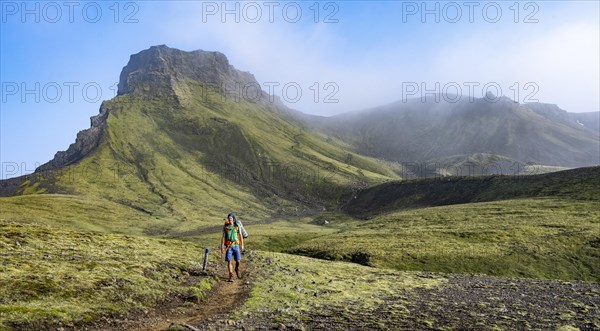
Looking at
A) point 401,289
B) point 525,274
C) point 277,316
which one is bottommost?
point 525,274

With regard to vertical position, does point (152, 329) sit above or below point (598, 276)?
above

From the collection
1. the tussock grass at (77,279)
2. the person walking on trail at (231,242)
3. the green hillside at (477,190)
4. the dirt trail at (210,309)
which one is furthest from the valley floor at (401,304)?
the green hillside at (477,190)

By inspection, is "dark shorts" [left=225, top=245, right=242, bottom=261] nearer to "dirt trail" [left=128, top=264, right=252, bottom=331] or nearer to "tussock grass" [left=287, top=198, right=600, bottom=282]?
"dirt trail" [left=128, top=264, right=252, bottom=331]

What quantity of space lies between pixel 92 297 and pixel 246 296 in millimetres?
8356

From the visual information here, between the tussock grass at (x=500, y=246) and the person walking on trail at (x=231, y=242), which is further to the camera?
the tussock grass at (x=500, y=246)

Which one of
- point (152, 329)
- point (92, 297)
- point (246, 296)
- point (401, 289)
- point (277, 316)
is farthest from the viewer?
point (401, 289)

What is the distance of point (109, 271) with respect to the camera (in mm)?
25703

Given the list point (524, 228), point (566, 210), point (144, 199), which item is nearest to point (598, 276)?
point (524, 228)

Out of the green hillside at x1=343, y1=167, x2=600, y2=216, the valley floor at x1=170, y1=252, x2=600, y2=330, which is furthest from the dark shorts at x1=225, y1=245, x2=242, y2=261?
the green hillside at x1=343, y1=167, x2=600, y2=216

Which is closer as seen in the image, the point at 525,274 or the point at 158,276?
the point at 158,276

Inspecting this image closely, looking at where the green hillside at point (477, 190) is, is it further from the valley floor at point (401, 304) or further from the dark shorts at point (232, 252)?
the dark shorts at point (232, 252)

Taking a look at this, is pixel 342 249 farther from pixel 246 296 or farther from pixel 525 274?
pixel 246 296

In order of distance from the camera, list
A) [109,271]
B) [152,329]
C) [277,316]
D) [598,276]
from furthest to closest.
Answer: [598,276], [109,271], [277,316], [152,329]

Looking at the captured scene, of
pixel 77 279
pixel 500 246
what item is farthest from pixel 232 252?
pixel 500 246
